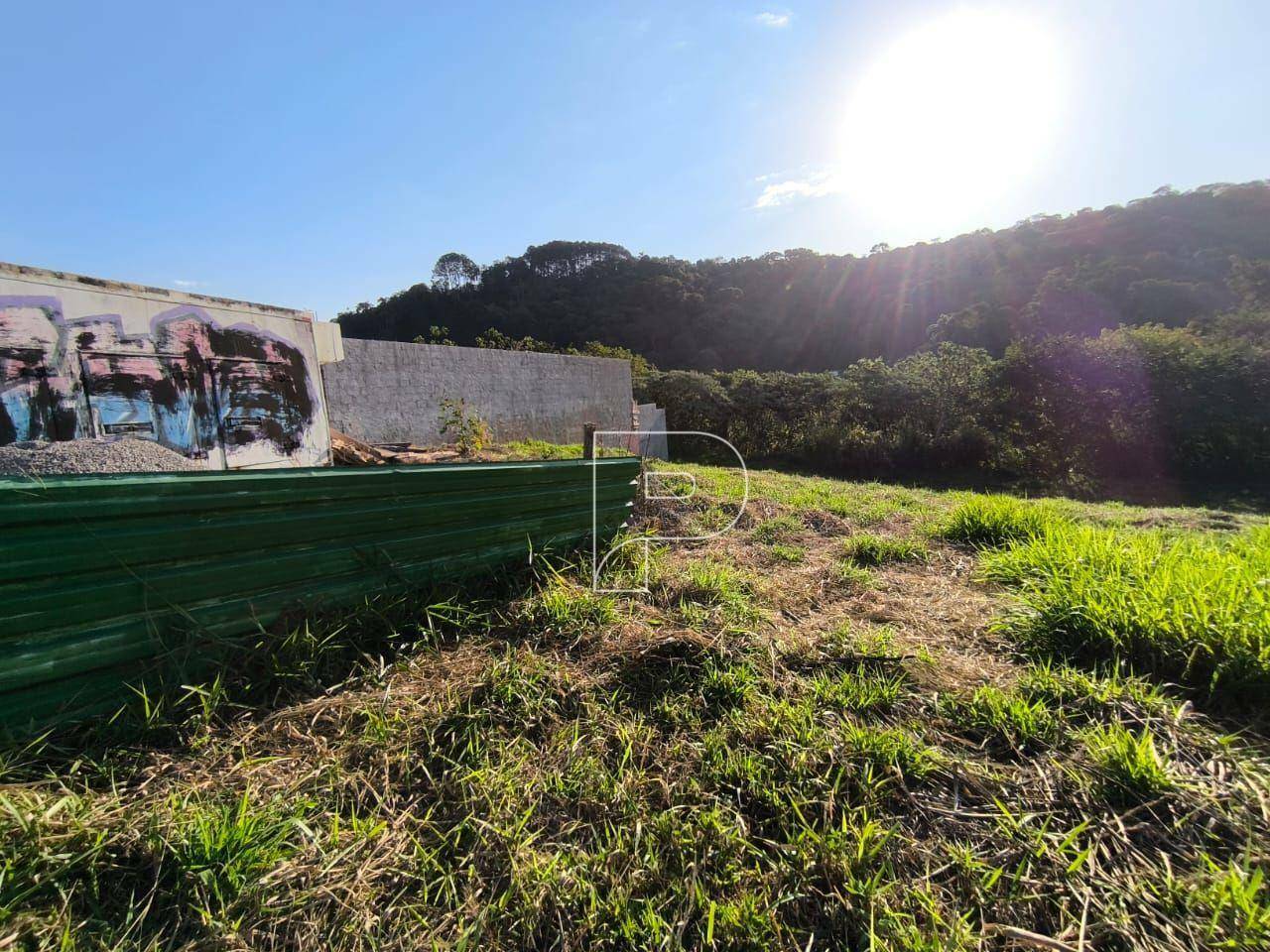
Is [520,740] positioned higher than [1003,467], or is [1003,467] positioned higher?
[520,740]

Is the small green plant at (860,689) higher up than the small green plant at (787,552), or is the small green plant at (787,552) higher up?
the small green plant at (787,552)

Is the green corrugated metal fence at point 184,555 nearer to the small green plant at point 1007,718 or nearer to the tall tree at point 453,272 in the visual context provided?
the small green plant at point 1007,718

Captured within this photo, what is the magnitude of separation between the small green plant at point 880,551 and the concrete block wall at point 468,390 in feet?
23.3

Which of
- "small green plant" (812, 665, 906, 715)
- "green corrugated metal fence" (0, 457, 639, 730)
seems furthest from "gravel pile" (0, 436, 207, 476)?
"small green plant" (812, 665, 906, 715)

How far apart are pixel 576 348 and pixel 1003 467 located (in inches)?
835

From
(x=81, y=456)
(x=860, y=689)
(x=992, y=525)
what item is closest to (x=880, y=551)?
(x=992, y=525)

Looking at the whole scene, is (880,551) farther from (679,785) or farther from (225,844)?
(225,844)

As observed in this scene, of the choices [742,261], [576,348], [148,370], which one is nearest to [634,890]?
[148,370]

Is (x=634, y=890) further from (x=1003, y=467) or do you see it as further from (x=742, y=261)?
(x=742, y=261)

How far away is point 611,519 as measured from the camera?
2861 mm

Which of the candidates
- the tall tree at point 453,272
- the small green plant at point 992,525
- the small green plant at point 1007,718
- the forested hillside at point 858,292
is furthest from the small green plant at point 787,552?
the tall tree at point 453,272

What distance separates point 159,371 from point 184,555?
13.1 ft

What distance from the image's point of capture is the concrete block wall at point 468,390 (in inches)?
299

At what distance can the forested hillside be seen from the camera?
19703mm
